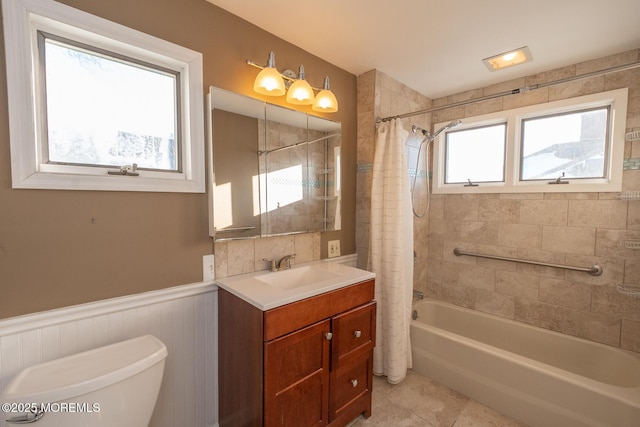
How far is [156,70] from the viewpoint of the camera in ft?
4.40

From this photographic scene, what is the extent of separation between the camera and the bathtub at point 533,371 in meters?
1.47

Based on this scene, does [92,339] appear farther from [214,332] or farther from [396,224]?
[396,224]

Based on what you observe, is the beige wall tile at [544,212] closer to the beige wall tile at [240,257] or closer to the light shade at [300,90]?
the light shade at [300,90]

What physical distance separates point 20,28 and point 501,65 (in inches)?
108

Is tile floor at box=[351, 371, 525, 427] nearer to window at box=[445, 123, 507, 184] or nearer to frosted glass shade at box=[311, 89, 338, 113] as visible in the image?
window at box=[445, 123, 507, 184]

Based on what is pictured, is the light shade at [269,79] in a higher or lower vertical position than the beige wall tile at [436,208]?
higher

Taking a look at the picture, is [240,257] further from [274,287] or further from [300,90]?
[300,90]

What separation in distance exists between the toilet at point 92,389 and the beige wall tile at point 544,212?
2.67 m

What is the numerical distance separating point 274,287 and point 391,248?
995mm

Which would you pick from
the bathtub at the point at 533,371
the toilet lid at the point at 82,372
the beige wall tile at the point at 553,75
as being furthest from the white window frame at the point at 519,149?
the toilet lid at the point at 82,372

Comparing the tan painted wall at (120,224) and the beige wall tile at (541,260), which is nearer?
the tan painted wall at (120,224)

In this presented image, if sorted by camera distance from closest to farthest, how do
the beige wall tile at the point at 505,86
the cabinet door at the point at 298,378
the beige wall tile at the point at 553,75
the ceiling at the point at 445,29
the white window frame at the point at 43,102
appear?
the white window frame at the point at 43,102 → the cabinet door at the point at 298,378 → the ceiling at the point at 445,29 → the beige wall tile at the point at 553,75 → the beige wall tile at the point at 505,86

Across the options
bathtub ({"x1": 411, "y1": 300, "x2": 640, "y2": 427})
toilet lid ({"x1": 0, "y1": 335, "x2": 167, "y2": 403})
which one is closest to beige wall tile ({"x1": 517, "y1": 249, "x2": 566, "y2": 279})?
Result: bathtub ({"x1": 411, "y1": 300, "x2": 640, "y2": 427})

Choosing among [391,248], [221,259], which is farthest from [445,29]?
[221,259]
